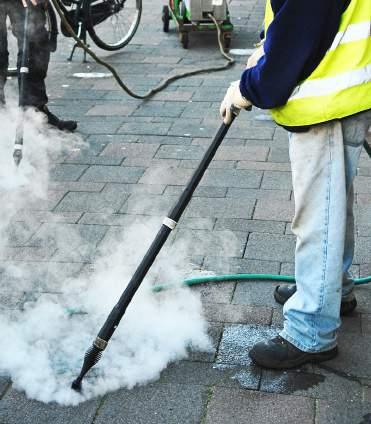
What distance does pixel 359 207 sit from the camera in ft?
14.5

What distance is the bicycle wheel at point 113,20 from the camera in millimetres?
8062

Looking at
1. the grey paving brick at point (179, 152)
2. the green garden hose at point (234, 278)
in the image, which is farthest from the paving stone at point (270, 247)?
the grey paving brick at point (179, 152)

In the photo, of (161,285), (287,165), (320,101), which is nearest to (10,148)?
(287,165)

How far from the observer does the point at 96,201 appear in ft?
15.3

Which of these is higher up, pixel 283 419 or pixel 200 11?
pixel 283 419

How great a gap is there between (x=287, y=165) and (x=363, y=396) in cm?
260

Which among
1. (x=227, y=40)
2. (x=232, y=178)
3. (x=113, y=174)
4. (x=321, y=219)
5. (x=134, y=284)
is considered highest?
(x=321, y=219)

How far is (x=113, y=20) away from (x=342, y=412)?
7.18 meters

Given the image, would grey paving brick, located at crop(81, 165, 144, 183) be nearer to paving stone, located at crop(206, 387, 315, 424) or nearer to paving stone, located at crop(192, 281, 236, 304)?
paving stone, located at crop(192, 281, 236, 304)

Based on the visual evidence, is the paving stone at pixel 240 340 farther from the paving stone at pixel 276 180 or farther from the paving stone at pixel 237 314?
the paving stone at pixel 276 180

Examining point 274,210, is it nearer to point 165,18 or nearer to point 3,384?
point 3,384

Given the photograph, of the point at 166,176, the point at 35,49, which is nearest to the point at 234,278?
the point at 166,176

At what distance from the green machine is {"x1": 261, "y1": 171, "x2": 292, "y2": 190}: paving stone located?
12.6ft

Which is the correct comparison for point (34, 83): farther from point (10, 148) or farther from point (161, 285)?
point (161, 285)
